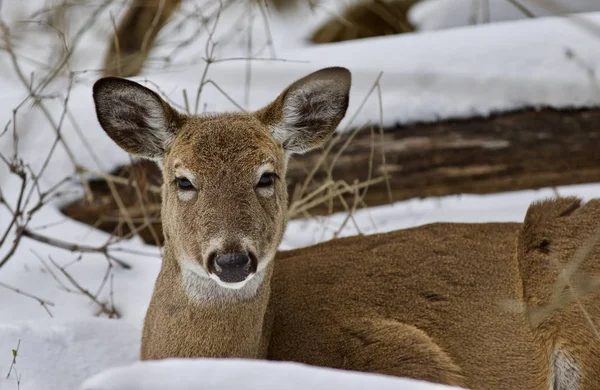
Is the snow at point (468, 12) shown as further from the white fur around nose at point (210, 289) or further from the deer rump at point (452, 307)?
the white fur around nose at point (210, 289)

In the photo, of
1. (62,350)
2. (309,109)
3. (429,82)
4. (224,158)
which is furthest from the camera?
(429,82)

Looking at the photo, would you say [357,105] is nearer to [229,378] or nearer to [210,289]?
[210,289]

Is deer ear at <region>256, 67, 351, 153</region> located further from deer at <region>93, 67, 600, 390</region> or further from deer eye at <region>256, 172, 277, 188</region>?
deer eye at <region>256, 172, 277, 188</region>

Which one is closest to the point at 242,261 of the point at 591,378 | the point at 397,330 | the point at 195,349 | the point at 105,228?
the point at 195,349

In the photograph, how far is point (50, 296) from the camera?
5.71 m

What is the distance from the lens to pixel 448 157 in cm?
664

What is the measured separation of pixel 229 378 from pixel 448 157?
13.4ft

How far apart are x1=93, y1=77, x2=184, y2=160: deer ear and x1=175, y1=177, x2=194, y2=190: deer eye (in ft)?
1.16

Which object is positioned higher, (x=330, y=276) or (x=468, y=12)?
(x=468, y=12)

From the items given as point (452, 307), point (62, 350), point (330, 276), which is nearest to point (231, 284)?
point (330, 276)

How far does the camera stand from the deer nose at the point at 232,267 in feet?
12.4

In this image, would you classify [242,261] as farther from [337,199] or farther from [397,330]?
[337,199]

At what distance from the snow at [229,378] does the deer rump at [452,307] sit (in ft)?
4.83

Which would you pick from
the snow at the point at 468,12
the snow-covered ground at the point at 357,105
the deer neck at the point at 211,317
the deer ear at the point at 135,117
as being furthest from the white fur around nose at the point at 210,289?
the snow at the point at 468,12
